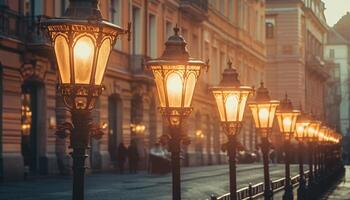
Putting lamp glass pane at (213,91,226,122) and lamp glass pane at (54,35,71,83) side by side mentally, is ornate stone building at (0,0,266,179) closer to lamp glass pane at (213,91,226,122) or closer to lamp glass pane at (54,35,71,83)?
lamp glass pane at (213,91,226,122)

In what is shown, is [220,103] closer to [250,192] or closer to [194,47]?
[250,192]

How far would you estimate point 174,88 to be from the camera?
33.6ft

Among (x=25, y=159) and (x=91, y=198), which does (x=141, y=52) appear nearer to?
(x=25, y=159)

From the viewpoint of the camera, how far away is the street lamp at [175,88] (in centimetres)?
1016

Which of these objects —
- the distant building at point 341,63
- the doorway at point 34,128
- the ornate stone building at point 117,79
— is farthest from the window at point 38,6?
the distant building at point 341,63

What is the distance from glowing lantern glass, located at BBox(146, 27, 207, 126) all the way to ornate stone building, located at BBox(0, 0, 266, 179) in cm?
629

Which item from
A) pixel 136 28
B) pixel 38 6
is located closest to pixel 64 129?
pixel 38 6

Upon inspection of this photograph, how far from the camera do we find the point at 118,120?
38.8m

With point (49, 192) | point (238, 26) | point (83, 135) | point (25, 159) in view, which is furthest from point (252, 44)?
point (83, 135)

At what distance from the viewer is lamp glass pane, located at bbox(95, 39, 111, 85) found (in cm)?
753

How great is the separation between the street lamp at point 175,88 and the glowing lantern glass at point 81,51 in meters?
2.59

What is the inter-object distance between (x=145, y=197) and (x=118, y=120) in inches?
665

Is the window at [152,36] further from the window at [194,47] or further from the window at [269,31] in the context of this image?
the window at [269,31]

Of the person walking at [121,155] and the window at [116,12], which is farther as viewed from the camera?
the window at [116,12]
